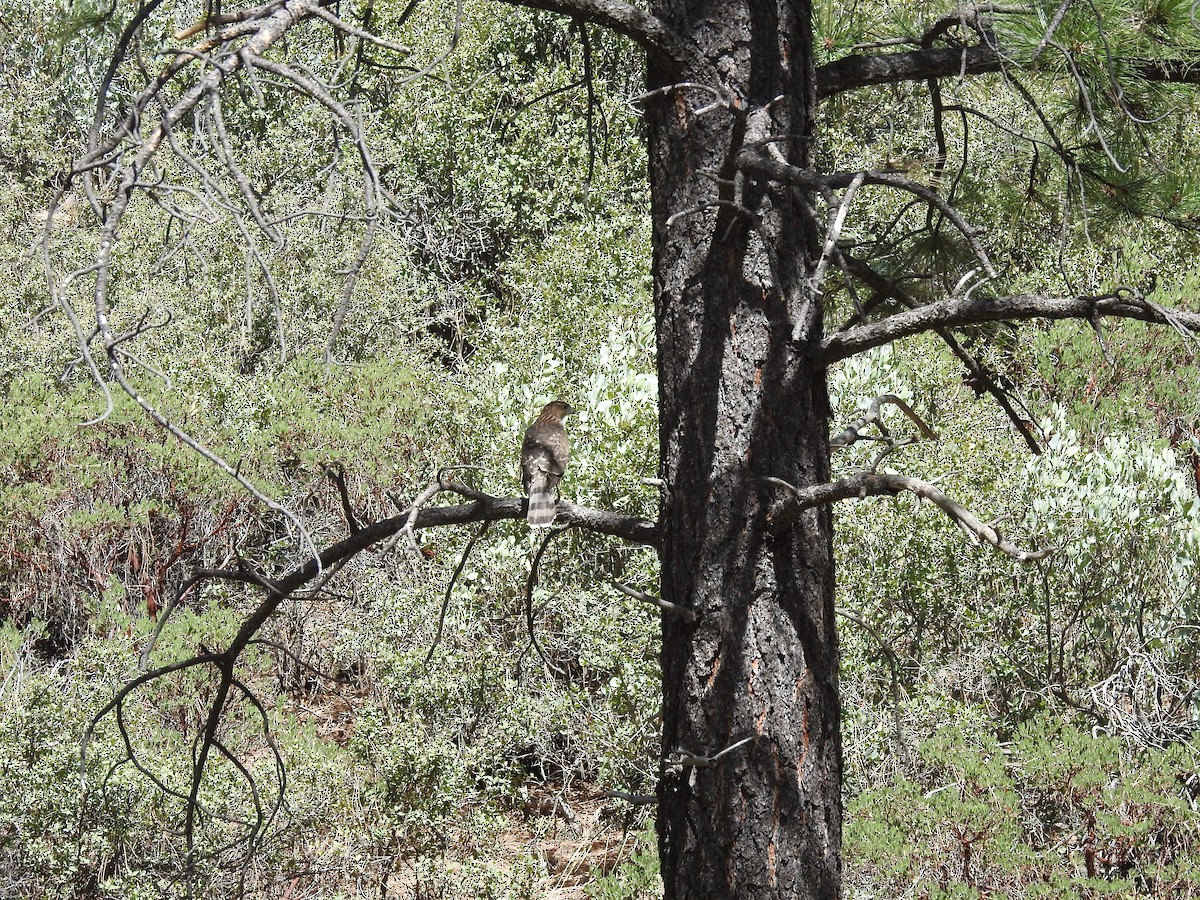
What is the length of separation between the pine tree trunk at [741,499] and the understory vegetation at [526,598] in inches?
23.7

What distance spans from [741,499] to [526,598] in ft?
3.29

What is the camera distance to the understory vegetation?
5.12 metres

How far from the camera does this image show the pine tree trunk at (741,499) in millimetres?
2377

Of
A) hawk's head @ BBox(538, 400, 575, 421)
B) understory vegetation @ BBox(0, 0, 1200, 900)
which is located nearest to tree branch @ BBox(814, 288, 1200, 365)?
understory vegetation @ BBox(0, 0, 1200, 900)

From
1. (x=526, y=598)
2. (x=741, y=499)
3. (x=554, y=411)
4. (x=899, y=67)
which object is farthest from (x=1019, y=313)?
(x=554, y=411)

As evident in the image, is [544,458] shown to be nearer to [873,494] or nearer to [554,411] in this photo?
[554,411]

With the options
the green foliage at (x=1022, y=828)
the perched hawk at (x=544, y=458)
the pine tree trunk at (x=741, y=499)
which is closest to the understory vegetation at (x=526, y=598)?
the green foliage at (x=1022, y=828)

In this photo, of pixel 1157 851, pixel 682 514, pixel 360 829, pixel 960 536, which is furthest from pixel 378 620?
pixel 682 514

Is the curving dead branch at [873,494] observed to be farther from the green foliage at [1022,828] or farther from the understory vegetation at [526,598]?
the green foliage at [1022,828]

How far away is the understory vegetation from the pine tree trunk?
602 mm

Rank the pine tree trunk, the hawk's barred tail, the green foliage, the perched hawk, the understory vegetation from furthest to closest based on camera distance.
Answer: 1. the understory vegetation
2. the green foliage
3. the perched hawk
4. the hawk's barred tail
5. the pine tree trunk

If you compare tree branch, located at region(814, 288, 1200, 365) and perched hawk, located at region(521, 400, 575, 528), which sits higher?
perched hawk, located at region(521, 400, 575, 528)

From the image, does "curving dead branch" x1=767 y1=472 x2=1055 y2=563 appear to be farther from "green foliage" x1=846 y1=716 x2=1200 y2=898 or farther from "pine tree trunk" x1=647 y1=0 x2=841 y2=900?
"green foliage" x1=846 y1=716 x2=1200 y2=898

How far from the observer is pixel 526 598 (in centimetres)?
327
